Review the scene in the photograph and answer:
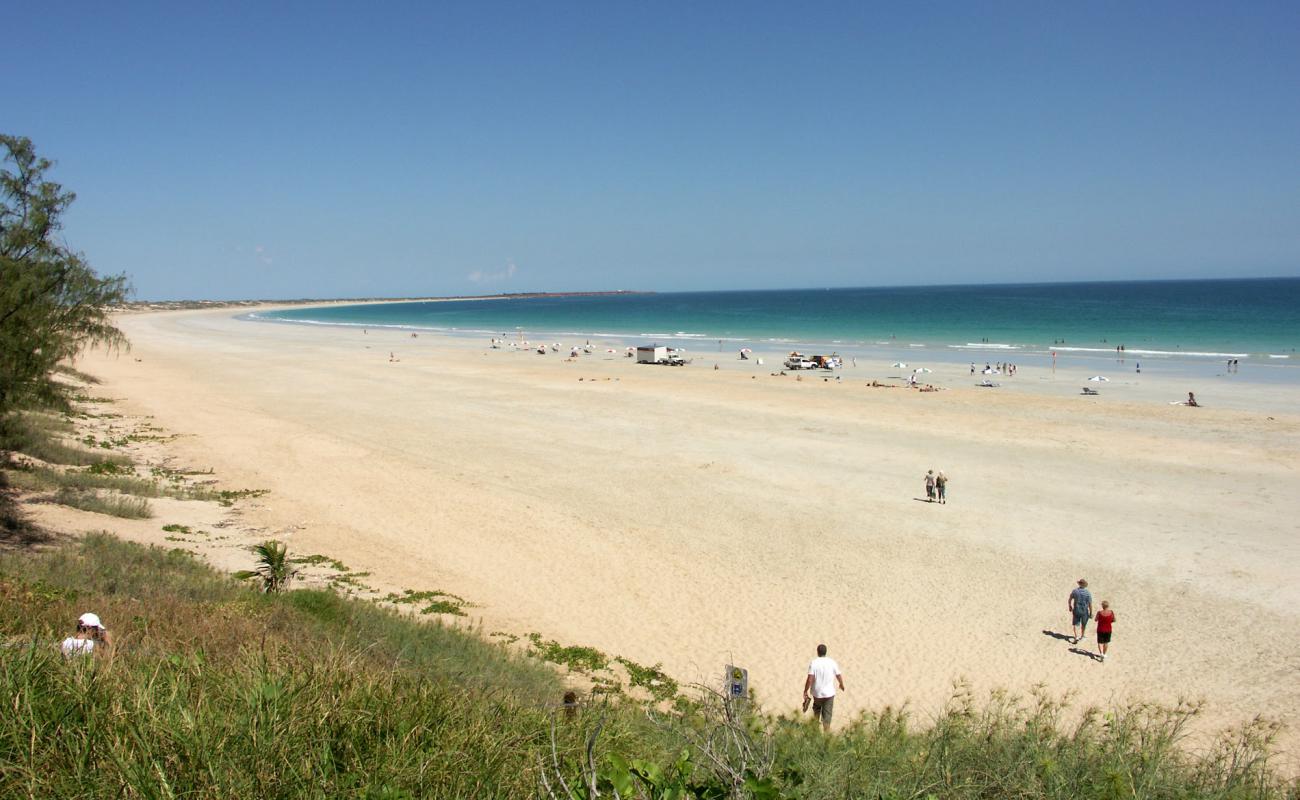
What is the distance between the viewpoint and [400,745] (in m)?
4.14

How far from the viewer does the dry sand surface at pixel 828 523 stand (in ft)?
39.2

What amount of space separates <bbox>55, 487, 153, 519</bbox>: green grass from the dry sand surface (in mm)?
961

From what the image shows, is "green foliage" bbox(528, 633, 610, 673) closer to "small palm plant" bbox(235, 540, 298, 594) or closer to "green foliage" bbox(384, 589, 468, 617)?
"green foliage" bbox(384, 589, 468, 617)

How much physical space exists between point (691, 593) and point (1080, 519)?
1038 centimetres

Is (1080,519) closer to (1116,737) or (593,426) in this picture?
(1116,737)

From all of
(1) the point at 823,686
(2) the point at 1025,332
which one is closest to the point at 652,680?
(1) the point at 823,686

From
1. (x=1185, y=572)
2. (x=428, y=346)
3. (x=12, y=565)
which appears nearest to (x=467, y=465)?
(x=12, y=565)

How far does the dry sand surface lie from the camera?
1194cm

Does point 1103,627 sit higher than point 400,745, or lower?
lower

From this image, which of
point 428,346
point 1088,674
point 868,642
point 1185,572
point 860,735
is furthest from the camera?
point 428,346

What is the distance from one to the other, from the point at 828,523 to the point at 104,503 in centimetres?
1521

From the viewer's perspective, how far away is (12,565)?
1023cm

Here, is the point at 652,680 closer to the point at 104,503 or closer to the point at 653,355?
the point at 104,503

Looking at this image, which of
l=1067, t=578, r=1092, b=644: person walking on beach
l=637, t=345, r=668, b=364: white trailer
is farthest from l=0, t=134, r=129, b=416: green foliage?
l=637, t=345, r=668, b=364: white trailer
